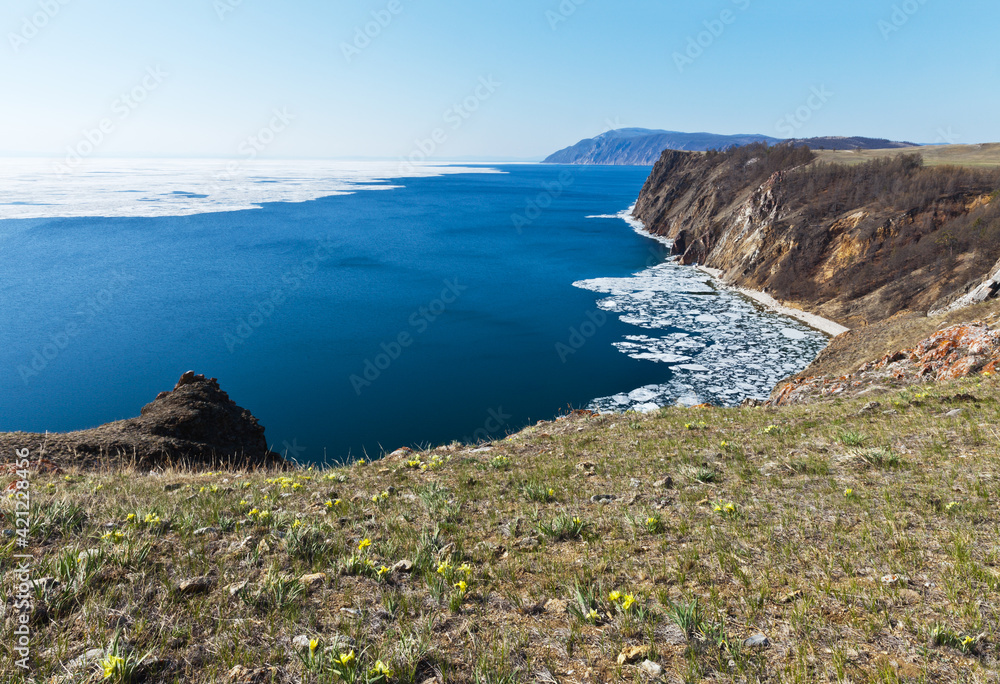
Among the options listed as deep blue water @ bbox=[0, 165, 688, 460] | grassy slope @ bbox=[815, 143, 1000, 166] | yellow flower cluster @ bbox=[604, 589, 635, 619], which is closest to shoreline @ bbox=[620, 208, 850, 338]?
deep blue water @ bbox=[0, 165, 688, 460]

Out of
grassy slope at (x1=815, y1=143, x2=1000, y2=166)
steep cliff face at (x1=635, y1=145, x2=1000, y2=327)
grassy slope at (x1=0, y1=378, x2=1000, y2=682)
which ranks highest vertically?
grassy slope at (x1=815, y1=143, x2=1000, y2=166)

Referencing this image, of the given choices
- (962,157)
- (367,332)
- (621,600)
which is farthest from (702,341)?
(962,157)

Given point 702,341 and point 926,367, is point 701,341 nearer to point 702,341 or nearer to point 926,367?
point 702,341

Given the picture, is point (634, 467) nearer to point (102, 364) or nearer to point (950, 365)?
point (950, 365)

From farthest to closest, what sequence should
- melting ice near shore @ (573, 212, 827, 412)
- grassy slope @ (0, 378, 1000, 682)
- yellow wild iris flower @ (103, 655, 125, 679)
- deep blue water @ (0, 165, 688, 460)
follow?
melting ice near shore @ (573, 212, 827, 412) < deep blue water @ (0, 165, 688, 460) < grassy slope @ (0, 378, 1000, 682) < yellow wild iris flower @ (103, 655, 125, 679)

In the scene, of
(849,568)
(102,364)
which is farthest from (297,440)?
(849,568)

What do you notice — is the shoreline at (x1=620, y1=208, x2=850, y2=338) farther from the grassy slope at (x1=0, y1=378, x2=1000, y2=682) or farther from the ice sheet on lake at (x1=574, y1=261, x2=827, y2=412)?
the grassy slope at (x1=0, y1=378, x2=1000, y2=682)

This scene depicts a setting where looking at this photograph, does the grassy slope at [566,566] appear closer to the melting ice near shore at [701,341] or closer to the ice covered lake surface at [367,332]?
the ice covered lake surface at [367,332]
